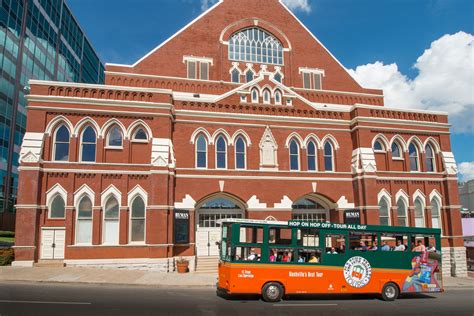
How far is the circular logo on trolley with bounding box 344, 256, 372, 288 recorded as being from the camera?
13.6 meters

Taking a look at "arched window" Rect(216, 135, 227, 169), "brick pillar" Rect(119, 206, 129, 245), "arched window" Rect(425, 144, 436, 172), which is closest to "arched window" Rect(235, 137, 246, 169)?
"arched window" Rect(216, 135, 227, 169)

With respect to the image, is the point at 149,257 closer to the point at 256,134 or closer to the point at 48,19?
the point at 256,134

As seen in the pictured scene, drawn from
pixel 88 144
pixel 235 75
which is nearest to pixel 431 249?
pixel 88 144

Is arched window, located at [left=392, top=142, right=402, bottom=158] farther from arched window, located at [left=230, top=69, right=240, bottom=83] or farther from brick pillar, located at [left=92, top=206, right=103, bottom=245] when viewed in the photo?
brick pillar, located at [left=92, top=206, right=103, bottom=245]

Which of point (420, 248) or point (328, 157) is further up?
point (328, 157)

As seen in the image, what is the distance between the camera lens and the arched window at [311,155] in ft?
79.3

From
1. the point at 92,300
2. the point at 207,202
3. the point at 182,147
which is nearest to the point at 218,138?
the point at 182,147

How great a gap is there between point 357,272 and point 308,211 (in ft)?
36.2

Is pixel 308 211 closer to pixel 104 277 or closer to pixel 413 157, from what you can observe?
pixel 413 157

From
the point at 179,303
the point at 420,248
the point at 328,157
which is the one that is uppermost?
the point at 328,157

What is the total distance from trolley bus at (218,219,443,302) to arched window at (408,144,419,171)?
37.7ft

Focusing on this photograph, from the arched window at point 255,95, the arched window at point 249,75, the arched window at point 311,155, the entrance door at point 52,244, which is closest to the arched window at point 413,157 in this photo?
the arched window at point 311,155

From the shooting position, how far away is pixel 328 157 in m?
24.5

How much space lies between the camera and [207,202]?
23.2 meters
